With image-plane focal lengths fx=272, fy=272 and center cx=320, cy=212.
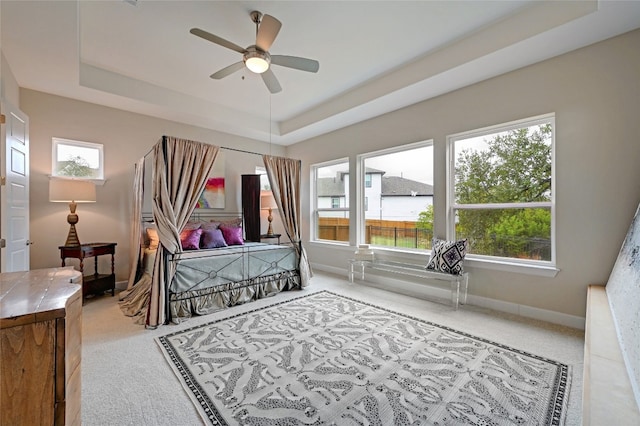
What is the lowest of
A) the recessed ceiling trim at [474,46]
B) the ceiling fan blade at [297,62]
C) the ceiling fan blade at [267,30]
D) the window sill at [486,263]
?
the window sill at [486,263]

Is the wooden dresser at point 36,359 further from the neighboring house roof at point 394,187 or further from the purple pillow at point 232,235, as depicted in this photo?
the neighboring house roof at point 394,187

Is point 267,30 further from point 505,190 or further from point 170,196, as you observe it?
point 505,190

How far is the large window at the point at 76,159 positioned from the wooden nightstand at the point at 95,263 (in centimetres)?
110

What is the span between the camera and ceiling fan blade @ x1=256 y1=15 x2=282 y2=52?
7.32ft

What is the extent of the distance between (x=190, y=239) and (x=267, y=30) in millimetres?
3052

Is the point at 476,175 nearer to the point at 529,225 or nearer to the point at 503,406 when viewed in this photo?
the point at 529,225

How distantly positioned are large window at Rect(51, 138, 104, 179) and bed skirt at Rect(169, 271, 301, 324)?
8.44ft

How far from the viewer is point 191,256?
3369 millimetres

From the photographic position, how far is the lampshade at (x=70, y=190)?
A: 338 centimetres

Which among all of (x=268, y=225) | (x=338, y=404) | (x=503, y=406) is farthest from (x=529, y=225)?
(x=268, y=225)

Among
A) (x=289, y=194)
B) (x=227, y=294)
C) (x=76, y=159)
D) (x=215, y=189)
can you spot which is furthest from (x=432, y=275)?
(x=76, y=159)

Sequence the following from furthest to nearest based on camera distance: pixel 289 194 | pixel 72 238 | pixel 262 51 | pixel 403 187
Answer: pixel 403 187
pixel 289 194
pixel 72 238
pixel 262 51

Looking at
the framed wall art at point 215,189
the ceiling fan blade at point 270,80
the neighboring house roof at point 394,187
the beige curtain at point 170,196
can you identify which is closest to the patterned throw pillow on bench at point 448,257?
the neighboring house roof at point 394,187

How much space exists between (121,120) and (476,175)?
532cm
